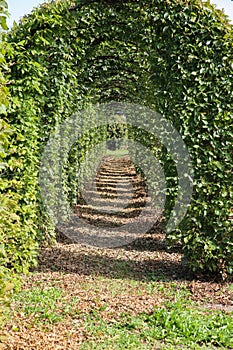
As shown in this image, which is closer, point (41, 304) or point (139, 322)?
point (139, 322)

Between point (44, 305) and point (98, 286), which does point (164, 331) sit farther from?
point (98, 286)

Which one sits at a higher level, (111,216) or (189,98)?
(189,98)

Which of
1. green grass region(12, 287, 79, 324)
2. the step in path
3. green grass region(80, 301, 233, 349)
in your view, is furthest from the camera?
the step in path

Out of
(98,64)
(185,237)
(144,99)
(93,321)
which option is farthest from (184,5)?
(144,99)

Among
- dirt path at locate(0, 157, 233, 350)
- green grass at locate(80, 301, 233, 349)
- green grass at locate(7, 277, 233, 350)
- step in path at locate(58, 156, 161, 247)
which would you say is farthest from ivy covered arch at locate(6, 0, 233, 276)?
step in path at locate(58, 156, 161, 247)

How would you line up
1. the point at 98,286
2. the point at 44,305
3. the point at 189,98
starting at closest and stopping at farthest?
the point at 44,305 → the point at 98,286 → the point at 189,98

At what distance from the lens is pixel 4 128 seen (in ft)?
9.95

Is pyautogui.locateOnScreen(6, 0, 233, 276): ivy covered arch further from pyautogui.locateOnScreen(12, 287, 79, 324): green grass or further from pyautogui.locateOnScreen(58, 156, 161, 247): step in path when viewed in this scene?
pyautogui.locateOnScreen(58, 156, 161, 247): step in path

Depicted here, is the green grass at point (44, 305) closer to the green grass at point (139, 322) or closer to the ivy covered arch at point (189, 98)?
the green grass at point (139, 322)

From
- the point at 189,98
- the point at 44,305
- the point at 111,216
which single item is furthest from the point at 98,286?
the point at 111,216

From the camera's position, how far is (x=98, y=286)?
216 inches

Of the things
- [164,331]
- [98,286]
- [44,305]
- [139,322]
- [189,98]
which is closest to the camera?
[164,331]

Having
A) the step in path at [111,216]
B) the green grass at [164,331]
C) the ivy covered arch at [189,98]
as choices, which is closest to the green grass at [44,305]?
the green grass at [164,331]

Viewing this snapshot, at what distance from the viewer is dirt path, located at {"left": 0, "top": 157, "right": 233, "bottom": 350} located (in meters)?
3.94
